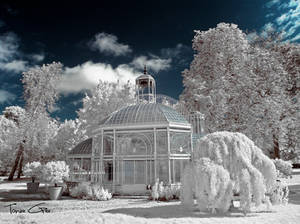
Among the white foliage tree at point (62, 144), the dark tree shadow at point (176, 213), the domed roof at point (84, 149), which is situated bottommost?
the dark tree shadow at point (176, 213)

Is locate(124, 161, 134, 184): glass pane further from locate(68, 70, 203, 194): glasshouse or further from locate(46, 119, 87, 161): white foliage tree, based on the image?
locate(46, 119, 87, 161): white foliage tree

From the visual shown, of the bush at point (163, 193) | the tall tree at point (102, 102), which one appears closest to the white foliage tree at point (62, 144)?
the tall tree at point (102, 102)

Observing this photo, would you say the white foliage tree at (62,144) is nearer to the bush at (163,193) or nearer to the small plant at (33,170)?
the small plant at (33,170)

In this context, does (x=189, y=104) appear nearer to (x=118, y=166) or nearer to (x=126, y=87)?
(x=126, y=87)

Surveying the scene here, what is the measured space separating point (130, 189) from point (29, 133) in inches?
823

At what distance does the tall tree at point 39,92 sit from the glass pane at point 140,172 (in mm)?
20477

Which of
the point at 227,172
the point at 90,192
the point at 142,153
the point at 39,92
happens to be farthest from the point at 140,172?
the point at 39,92

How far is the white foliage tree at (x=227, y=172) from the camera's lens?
30.3 feet

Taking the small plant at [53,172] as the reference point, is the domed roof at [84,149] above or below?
above

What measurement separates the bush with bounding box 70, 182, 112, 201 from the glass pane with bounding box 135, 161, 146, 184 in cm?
253

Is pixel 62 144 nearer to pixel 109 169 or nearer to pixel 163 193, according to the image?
pixel 109 169

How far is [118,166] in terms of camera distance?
1706cm

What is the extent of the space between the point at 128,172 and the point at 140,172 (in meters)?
0.85

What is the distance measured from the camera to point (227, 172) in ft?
31.1
